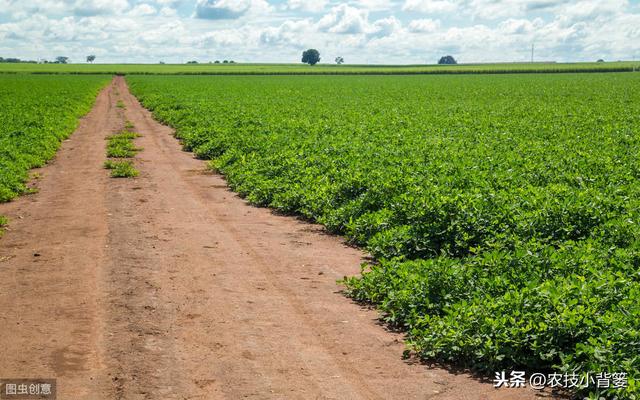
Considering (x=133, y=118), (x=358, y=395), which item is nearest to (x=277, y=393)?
(x=358, y=395)

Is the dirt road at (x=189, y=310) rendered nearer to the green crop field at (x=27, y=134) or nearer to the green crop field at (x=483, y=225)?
the green crop field at (x=483, y=225)

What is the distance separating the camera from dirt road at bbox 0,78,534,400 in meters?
6.49

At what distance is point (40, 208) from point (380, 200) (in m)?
6.88

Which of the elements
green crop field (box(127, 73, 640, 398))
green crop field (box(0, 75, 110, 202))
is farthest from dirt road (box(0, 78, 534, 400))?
green crop field (box(0, 75, 110, 202))

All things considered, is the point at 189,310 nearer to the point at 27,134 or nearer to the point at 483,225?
the point at 483,225

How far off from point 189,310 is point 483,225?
4.43 meters

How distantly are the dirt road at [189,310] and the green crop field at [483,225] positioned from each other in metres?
0.46

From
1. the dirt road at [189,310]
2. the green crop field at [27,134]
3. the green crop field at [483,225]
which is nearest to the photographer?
the dirt road at [189,310]

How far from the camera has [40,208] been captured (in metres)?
14.0

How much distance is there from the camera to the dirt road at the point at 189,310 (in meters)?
6.49

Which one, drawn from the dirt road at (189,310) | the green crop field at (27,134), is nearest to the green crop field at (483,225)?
the dirt road at (189,310)

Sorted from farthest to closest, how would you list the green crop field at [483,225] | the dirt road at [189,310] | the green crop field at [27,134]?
1. the green crop field at [27,134]
2. the green crop field at [483,225]
3. the dirt road at [189,310]

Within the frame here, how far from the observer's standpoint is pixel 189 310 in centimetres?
832

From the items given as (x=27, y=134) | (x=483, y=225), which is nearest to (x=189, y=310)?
(x=483, y=225)
